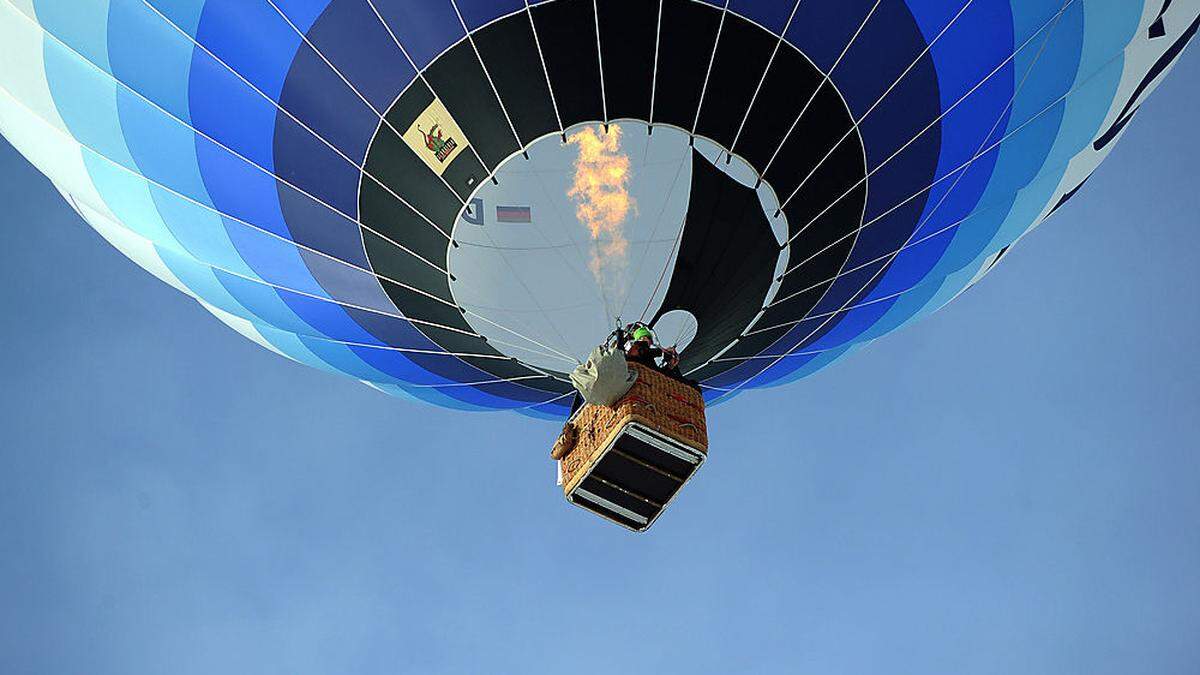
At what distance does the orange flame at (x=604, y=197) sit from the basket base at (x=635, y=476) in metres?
1.08

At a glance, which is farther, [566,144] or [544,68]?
[566,144]

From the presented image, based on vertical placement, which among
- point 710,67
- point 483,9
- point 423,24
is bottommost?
point 423,24

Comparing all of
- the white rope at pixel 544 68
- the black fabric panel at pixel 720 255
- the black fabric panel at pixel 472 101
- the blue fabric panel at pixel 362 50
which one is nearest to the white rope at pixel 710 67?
the black fabric panel at pixel 720 255

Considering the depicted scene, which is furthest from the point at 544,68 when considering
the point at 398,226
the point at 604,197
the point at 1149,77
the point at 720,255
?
the point at 1149,77

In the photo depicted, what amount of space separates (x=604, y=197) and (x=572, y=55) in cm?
78

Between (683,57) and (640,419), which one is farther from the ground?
(683,57)

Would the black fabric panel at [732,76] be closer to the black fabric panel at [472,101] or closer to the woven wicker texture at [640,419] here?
the black fabric panel at [472,101]

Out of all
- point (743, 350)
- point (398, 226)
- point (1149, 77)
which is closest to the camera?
point (398, 226)

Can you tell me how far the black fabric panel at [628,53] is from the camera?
6191mm

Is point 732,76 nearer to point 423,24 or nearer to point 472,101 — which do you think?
point 472,101

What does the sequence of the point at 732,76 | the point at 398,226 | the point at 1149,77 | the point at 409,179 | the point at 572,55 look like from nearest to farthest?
1. the point at 572,55
2. the point at 732,76
3. the point at 409,179
4. the point at 398,226
5. the point at 1149,77

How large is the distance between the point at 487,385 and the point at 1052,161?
11.9 ft

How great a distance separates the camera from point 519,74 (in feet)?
20.7

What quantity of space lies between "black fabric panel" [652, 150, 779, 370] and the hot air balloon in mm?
13
